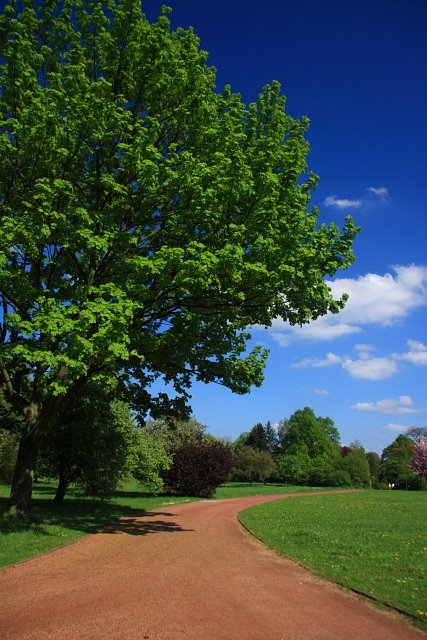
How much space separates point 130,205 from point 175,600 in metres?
9.95

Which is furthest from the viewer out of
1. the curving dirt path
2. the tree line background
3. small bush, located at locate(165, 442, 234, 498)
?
small bush, located at locate(165, 442, 234, 498)

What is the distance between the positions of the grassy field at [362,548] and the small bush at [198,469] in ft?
42.4

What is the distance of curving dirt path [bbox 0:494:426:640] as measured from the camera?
6.20m

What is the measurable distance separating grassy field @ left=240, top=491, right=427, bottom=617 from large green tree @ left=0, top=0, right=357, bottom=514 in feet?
21.1

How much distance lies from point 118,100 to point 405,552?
49.3ft

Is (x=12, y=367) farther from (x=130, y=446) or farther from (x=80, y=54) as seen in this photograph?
(x=130, y=446)

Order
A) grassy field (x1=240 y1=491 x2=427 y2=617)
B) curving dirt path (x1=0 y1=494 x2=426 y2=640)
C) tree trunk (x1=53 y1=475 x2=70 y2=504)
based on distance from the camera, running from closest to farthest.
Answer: curving dirt path (x1=0 y1=494 x2=426 y2=640) → grassy field (x1=240 y1=491 x2=427 y2=617) → tree trunk (x1=53 y1=475 x2=70 y2=504)

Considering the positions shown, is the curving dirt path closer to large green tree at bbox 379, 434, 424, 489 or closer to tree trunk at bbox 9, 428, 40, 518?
tree trunk at bbox 9, 428, 40, 518

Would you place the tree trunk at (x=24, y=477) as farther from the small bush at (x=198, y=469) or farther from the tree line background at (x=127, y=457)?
the small bush at (x=198, y=469)

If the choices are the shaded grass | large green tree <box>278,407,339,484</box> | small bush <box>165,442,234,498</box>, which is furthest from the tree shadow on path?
large green tree <box>278,407,339,484</box>

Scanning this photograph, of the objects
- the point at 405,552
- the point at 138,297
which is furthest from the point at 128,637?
the point at 405,552

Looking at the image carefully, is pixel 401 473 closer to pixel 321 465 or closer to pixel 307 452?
pixel 321 465

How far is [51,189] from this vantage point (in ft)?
36.3

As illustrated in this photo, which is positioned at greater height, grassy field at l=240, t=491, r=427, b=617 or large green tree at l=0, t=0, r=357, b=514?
large green tree at l=0, t=0, r=357, b=514
